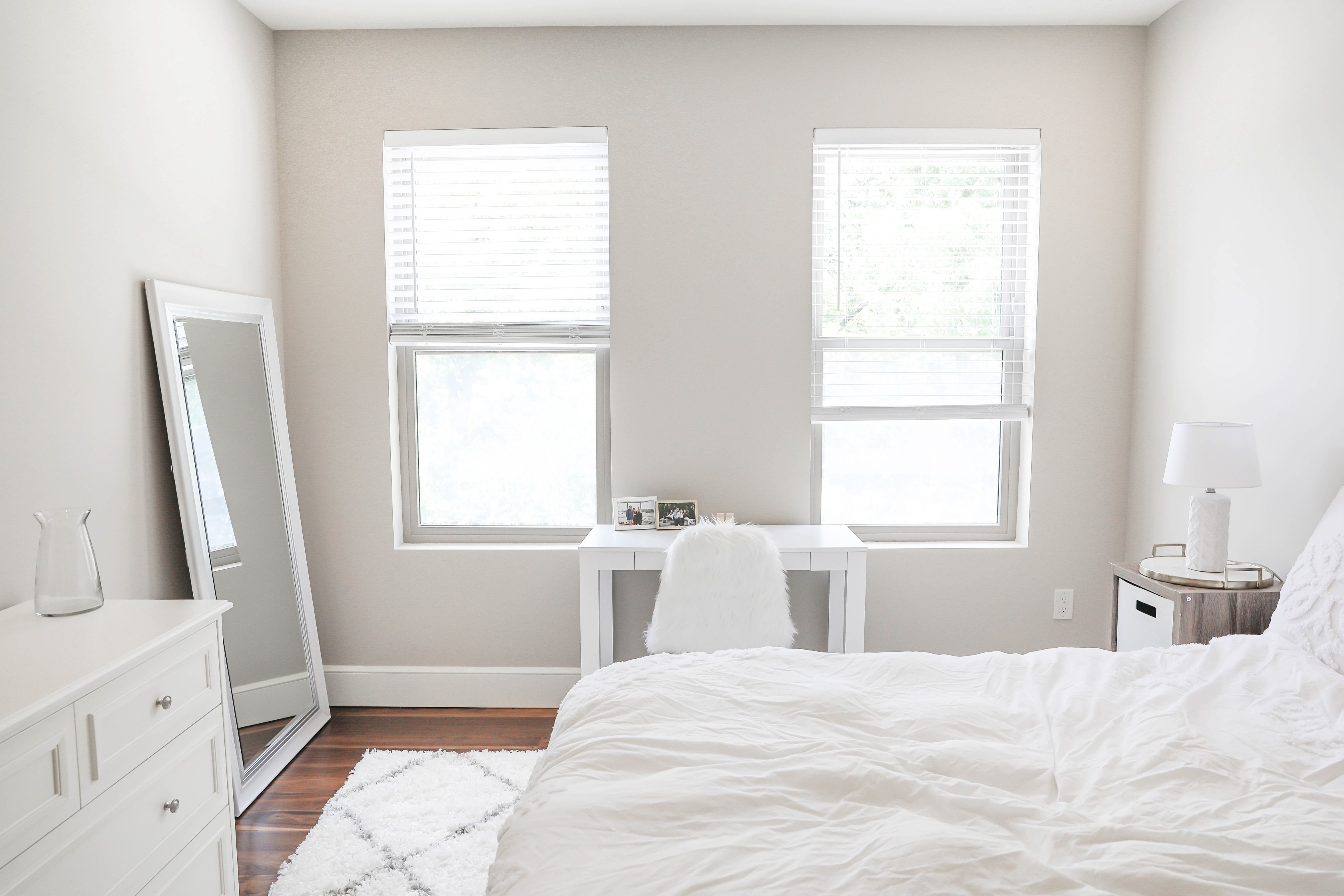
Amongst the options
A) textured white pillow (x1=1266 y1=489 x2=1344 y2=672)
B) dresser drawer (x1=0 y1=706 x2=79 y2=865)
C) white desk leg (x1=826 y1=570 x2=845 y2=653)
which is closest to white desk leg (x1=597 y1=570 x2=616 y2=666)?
white desk leg (x1=826 y1=570 x2=845 y2=653)

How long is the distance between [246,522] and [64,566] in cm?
91

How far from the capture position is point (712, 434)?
3117mm

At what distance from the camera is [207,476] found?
2.41 meters

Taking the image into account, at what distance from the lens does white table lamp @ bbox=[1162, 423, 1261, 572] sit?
2.18 meters

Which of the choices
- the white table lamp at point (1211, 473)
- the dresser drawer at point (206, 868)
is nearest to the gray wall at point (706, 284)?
the white table lamp at point (1211, 473)

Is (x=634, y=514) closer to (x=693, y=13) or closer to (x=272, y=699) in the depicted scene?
(x=272, y=699)

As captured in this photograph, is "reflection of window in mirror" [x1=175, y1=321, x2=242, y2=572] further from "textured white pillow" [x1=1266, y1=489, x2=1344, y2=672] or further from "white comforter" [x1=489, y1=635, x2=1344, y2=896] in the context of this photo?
"textured white pillow" [x1=1266, y1=489, x2=1344, y2=672]

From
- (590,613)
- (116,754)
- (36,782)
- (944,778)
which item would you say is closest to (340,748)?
(590,613)

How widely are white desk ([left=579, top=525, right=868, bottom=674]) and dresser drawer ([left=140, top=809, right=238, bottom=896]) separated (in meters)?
1.22

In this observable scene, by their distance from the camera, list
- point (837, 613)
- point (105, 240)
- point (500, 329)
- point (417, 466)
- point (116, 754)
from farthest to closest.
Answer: point (417, 466), point (500, 329), point (837, 613), point (105, 240), point (116, 754)

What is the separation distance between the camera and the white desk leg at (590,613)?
279 cm

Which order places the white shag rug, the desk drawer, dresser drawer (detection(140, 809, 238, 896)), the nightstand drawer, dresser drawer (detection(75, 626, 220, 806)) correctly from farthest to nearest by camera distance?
the desk drawer → the nightstand drawer → the white shag rug → dresser drawer (detection(140, 809, 238, 896)) → dresser drawer (detection(75, 626, 220, 806))

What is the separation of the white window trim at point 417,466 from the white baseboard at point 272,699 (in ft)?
2.13

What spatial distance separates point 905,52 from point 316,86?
2333mm
